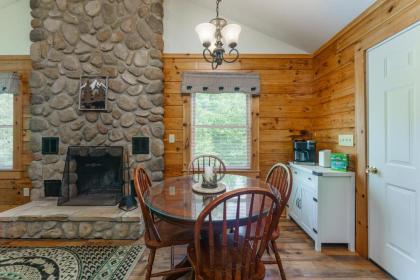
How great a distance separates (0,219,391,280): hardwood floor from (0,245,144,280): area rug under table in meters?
0.12

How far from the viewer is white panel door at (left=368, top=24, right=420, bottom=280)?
172cm

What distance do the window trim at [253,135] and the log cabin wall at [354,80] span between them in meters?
0.89

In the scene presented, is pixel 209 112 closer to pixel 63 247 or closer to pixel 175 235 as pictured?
pixel 175 235

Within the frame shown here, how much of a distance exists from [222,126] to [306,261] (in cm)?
202

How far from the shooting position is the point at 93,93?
3.16 meters

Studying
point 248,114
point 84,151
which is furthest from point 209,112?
point 84,151

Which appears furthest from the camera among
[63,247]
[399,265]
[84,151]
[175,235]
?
[84,151]

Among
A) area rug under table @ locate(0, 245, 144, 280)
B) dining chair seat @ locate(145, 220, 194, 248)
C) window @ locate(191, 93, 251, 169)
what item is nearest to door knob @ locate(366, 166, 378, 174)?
window @ locate(191, 93, 251, 169)

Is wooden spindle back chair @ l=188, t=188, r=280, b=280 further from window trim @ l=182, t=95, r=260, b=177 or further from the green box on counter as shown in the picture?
window trim @ l=182, t=95, r=260, b=177

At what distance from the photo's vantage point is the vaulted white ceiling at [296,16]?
2.31 m

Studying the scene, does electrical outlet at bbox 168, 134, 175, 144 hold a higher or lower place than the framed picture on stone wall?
lower

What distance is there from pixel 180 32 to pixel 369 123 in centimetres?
281

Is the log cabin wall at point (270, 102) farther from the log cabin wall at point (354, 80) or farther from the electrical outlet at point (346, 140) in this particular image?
the electrical outlet at point (346, 140)

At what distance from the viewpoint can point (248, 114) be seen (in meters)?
3.40
